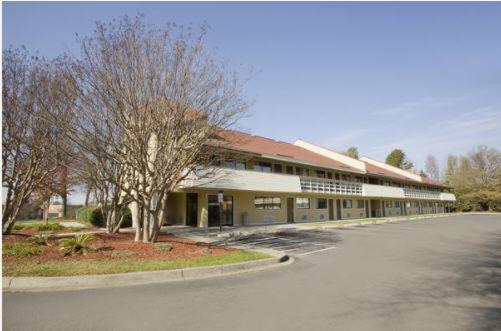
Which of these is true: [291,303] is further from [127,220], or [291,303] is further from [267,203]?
[267,203]

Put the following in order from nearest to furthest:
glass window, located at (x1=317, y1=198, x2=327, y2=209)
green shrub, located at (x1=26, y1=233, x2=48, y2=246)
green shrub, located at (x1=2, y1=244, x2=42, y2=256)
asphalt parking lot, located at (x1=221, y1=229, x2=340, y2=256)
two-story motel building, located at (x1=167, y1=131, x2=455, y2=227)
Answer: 1. green shrub, located at (x1=2, y1=244, x2=42, y2=256)
2. green shrub, located at (x1=26, y1=233, x2=48, y2=246)
3. asphalt parking lot, located at (x1=221, y1=229, x2=340, y2=256)
4. two-story motel building, located at (x1=167, y1=131, x2=455, y2=227)
5. glass window, located at (x1=317, y1=198, x2=327, y2=209)

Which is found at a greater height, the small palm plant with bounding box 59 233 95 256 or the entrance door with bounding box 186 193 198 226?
the entrance door with bounding box 186 193 198 226

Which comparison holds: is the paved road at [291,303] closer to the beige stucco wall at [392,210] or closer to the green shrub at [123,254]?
the green shrub at [123,254]

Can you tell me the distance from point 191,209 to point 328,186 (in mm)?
13886

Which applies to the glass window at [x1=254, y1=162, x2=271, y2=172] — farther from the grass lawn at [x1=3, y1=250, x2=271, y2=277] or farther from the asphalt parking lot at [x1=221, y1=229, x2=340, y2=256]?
the grass lawn at [x1=3, y1=250, x2=271, y2=277]

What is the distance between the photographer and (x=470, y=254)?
12.1 meters

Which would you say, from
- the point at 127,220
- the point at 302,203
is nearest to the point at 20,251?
the point at 127,220

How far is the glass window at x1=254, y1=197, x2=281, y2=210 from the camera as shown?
87.4 ft

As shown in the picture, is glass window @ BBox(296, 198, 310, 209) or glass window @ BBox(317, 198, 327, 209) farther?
glass window @ BBox(317, 198, 327, 209)

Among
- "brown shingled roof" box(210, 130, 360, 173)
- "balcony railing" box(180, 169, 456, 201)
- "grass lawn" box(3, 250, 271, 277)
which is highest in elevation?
"brown shingled roof" box(210, 130, 360, 173)

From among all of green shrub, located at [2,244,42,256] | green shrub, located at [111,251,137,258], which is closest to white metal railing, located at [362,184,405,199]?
green shrub, located at [111,251,137,258]

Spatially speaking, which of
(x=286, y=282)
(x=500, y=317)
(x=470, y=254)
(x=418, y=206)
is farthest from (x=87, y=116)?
(x=418, y=206)

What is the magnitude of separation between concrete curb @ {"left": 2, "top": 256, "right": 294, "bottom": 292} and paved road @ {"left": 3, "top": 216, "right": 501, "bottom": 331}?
17.4 inches

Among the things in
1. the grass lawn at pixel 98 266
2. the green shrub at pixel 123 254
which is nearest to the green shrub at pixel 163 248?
the green shrub at pixel 123 254
